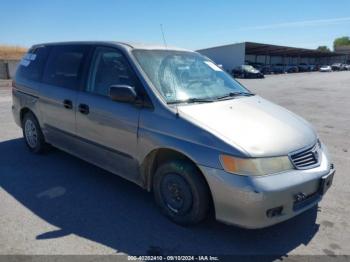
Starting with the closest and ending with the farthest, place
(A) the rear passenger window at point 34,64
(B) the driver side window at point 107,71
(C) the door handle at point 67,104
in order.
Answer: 1. (B) the driver side window at point 107,71
2. (C) the door handle at point 67,104
3. (A) the rear passenger window at point 34,64

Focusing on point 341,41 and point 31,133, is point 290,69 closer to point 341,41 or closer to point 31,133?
point 31,133

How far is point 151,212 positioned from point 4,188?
6.63ft

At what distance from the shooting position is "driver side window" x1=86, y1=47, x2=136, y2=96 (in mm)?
3910

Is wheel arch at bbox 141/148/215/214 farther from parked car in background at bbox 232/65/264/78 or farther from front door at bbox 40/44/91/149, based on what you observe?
parked car in background at bbox 232/65/264/78

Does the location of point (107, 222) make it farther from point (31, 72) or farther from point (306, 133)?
point (31, 72)

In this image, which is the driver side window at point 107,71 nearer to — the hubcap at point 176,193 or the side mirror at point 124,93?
the side mirror at point 124,93

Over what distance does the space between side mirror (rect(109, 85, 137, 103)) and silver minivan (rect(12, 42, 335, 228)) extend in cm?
1

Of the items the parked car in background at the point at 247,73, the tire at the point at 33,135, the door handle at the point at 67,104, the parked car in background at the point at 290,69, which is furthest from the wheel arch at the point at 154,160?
the parked car in background at the point at 290,69

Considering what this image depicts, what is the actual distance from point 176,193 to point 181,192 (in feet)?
0.29

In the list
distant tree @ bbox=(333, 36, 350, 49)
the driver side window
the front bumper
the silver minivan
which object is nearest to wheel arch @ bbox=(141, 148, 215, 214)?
the silver minivan

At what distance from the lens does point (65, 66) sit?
481 cm

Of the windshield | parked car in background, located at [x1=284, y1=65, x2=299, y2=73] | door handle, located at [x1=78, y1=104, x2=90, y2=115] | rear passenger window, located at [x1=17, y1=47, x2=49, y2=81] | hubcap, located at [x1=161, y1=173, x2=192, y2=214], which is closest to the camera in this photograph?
hubcap, located at [x1=161, y1=173, x2=192, y2=214]

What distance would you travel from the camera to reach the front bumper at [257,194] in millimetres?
2865

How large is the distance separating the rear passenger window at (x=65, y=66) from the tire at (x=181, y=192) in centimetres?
181
